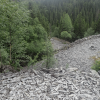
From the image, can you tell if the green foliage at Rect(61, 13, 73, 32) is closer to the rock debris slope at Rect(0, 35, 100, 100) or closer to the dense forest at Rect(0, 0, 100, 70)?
the dense forest at Rect(0, 0, 100, 70)

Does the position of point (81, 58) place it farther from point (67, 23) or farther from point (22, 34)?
point (67, 23)

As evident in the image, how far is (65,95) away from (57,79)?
1.67 m

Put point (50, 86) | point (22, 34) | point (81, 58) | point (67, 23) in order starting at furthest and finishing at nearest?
point (67, 23) < point (81, 58) < point (22, 34) < point (50, 86)

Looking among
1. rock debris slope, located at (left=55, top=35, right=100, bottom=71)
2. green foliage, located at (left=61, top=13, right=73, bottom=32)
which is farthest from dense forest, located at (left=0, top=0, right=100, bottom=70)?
rock debris slope, located at (left=55, top=35, right=100, bottom=71)

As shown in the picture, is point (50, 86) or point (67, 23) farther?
point (67, 23)

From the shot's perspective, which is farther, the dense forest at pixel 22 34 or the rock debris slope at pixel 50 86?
the dense forest at pixel 22 34

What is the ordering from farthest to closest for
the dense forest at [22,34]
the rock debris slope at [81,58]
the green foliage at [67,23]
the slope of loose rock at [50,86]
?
the green foliage at [67,23], the rock debris slope at [81,58], the dense forest at [22,34], the slope of loose rock at [50,86]

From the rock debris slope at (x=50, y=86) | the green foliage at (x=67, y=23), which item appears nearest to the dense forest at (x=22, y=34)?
the green foliage at (x=67, y=23)

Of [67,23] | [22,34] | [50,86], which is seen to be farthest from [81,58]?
[67,23]

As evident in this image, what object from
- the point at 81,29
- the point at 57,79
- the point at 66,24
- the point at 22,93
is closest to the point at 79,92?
the point at 57,79

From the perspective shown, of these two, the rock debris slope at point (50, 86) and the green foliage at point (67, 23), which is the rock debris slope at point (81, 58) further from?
the green foliage at point (67, 23)

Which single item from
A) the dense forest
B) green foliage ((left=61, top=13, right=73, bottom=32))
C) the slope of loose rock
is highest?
green foliage ((left=61, top=13, right=73, bottom=32))

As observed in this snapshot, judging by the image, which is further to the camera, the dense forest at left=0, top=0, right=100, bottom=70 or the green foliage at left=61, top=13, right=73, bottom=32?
the green foliage at left=61, top=13, right=73, bottom=32

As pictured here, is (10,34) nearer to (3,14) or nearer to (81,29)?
(3,14)
